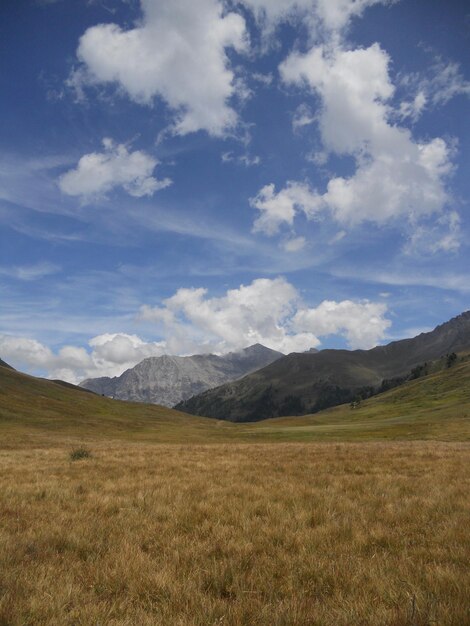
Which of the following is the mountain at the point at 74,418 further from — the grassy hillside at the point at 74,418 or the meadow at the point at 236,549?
the meadow at the point at 236,549

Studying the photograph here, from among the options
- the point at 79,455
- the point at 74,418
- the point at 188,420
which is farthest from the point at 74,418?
the point at 79,455

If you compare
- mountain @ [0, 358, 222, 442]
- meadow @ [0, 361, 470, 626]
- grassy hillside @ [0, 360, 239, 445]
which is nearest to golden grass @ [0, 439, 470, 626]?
meadow @ [0, 361, 470, 626]

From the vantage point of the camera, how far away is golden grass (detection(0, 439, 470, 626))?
15.5 ft

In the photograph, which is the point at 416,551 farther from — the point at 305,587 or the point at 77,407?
the point at 77,407

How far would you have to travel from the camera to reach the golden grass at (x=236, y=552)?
472 cm

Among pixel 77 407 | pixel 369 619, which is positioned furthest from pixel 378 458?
pixel 77 407

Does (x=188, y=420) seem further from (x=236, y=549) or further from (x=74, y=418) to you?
(x=236, y=549)

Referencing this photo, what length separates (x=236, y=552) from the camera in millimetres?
7105

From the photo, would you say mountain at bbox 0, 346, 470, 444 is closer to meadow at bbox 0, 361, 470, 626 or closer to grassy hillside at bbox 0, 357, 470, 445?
grassy hillside at bbox 0, 357, 470, 445

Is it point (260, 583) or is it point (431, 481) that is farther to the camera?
point (431, 481)

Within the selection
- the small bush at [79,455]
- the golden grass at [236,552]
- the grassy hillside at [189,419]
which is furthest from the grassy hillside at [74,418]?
the golden grass at [236,552]

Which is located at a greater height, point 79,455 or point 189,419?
point 79,455

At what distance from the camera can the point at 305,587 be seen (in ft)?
18.4

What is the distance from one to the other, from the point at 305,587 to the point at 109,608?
2.51 meters
